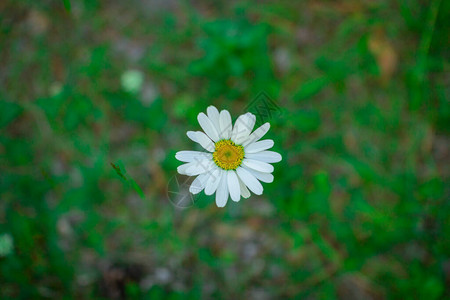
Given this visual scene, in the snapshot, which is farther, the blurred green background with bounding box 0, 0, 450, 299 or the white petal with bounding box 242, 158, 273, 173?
the blurred green background with bounding box 0, 0, 450, 299

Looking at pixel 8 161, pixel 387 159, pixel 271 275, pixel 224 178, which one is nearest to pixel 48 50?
pixel 8 161

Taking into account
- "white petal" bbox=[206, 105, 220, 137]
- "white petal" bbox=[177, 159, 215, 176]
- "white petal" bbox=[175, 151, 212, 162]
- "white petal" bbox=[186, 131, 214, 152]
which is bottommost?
"white petal" bbox=[177, 159, 215, 176]

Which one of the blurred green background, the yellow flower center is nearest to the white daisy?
the yellow flower center

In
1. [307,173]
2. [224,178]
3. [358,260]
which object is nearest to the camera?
[224,178]

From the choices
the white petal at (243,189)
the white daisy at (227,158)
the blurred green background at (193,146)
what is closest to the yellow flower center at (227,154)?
the white daisy at (227,158)

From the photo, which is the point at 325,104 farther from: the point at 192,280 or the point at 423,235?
the point at 192,280

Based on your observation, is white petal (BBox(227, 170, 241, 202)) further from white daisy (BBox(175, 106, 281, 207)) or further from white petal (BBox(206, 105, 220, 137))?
white petal (BBox(206, 105, 220, 137))

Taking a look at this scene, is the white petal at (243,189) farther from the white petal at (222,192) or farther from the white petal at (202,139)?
the white petal at (202,139)
